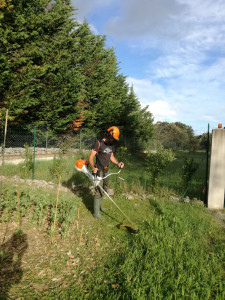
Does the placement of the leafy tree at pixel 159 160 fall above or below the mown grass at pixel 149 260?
above

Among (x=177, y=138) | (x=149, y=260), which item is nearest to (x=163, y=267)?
(x=149, y=260)

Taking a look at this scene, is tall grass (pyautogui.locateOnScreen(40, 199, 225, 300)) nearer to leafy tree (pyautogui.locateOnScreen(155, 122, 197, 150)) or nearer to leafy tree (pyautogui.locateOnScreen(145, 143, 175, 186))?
leafy tree (pyautogui.locateOnScreen(145, 143, 175, 186))

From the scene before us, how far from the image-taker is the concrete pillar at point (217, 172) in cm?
566

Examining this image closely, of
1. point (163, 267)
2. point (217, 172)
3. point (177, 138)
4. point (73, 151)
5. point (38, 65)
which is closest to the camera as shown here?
point (163, 267)

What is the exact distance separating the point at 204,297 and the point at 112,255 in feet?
4.56

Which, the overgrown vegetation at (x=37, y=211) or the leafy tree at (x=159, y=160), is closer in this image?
the overgrown vegetation at (x=37, y=211)

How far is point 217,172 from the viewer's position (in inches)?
225

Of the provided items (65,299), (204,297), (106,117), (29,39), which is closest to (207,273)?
(204,297)

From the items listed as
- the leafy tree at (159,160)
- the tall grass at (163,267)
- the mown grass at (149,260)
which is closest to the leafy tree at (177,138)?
the leafy tree at (159,160)

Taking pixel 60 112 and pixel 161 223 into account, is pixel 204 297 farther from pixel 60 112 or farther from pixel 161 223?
pixel 60 112

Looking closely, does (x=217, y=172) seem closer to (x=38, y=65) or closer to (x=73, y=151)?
(x=73, y=151)

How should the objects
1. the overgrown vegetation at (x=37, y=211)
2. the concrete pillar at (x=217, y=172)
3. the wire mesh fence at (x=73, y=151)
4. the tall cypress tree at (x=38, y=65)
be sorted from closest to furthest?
the overgrown vegetation at (x=37, y=211) → the concrete pillar at (x=217, y=172) → the wire mesh fence at (x=73, y=151) → the tall cypress tree at (x=38, y=65)

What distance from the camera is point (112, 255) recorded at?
337 cm

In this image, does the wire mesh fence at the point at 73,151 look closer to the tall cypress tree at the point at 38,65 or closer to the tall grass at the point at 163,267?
the tall cypress tree at the point at 38,65
